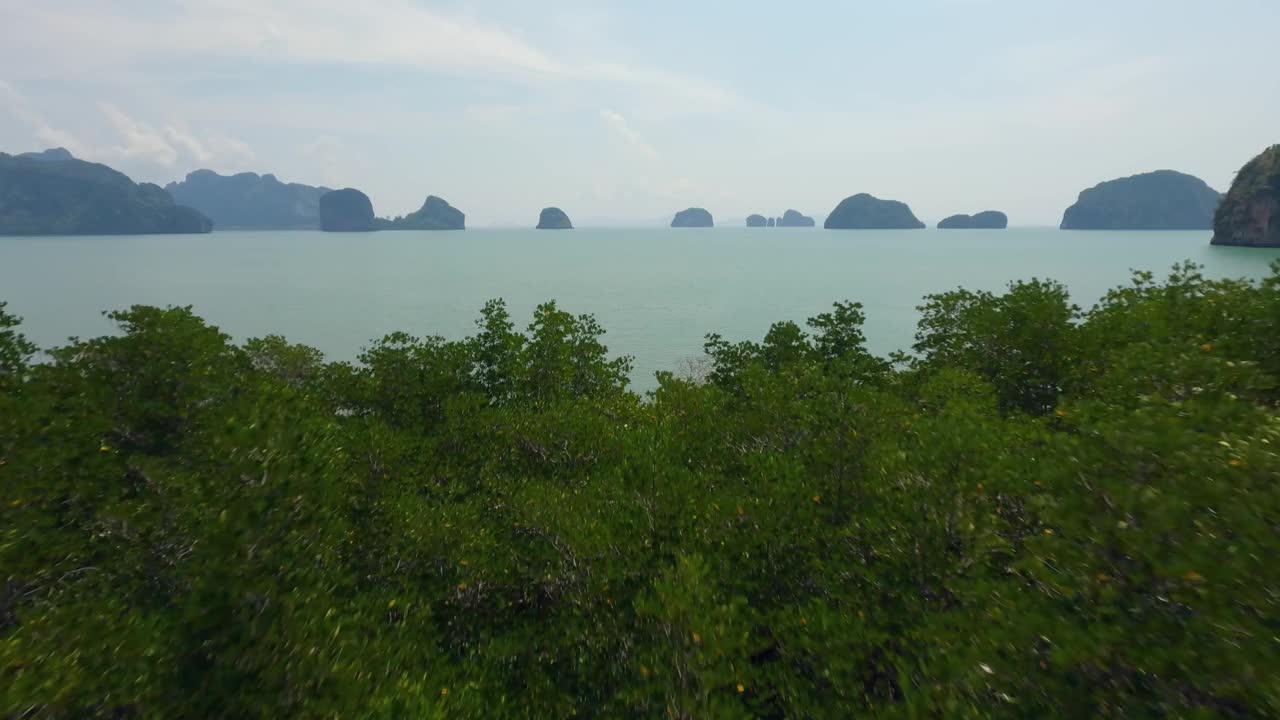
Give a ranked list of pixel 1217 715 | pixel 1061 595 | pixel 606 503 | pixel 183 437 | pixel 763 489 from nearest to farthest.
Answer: pixel 1217 715
pixel 1061 595
pixel 763 489
pixel 606 503
pixel 183 437

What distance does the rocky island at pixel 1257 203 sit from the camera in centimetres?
17600

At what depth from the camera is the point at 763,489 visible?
54.9 feet

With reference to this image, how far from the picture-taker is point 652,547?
16.7 meters

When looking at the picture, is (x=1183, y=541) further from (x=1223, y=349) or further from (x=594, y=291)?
(x=594, y=291)

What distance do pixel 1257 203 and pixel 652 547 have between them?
251 meters

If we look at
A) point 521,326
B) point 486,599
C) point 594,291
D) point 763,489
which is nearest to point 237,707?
point 486,599

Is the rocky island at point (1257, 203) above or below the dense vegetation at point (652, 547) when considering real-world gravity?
above

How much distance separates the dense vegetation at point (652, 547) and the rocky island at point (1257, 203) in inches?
8706

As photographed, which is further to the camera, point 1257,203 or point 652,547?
point 1257,203

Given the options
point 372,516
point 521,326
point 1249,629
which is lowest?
point 521,326

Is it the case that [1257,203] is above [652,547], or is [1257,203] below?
above

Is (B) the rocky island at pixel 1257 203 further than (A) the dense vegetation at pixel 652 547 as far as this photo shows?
Yes

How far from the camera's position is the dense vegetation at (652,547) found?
8.64m

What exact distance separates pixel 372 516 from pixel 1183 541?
2015 cm
